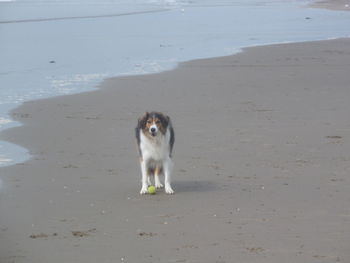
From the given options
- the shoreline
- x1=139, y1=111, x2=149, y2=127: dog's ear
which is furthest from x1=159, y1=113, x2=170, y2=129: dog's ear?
the shoreline

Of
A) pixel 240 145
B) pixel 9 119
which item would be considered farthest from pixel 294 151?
pixel 9 119

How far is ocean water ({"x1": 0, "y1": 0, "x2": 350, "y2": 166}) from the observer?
1700 centimetres

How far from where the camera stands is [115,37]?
2727 cm

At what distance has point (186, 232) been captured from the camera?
6930 mm

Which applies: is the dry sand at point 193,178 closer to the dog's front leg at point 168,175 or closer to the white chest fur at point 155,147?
the dog's front leg at point 168,175

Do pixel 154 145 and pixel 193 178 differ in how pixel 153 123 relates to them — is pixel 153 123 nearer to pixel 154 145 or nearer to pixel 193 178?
pixel 154 145

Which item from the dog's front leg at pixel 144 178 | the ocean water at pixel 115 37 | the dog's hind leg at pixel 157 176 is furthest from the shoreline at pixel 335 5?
the dog's front leg at pixel 144 178

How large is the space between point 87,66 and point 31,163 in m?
9.68

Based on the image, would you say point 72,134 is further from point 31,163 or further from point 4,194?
point 4,194

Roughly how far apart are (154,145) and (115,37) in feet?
61.3

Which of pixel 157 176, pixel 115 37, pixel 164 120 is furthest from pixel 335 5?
pixel 164 120

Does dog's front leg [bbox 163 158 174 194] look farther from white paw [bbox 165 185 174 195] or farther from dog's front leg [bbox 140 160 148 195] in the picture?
→ dog's front leg [bbox 140 160 148 195]

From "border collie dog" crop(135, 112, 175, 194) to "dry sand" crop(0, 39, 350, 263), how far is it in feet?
0.68

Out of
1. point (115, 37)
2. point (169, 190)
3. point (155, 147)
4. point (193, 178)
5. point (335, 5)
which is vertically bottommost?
point (335, 5)
